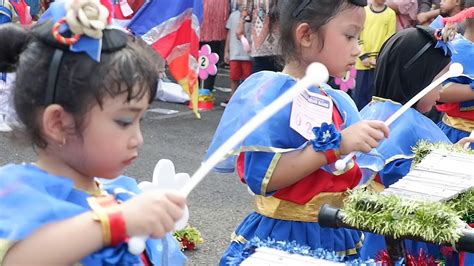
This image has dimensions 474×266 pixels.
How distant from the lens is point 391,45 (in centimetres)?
290

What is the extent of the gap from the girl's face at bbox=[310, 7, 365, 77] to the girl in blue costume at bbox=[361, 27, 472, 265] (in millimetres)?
489

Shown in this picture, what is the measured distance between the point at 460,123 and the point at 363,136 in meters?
1.86

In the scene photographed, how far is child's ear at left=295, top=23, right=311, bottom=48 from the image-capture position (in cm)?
233

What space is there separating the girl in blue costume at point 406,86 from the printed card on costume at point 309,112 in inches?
17.7

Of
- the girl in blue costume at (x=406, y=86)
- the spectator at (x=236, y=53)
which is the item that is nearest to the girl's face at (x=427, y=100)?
the girl in blue costume at (x=406, y=86)

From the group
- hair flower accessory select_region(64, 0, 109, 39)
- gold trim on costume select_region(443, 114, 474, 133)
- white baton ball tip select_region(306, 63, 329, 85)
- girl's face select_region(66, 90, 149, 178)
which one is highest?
hair flower accessory select_region(64, 0, 109, 39)

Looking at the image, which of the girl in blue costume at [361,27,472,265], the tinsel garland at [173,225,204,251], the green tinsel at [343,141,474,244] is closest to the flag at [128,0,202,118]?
the tinsel garland at [173,225,204,251]

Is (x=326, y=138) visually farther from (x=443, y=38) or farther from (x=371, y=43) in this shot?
(x=371, y=43)

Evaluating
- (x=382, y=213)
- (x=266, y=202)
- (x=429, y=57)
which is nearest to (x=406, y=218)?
(x=382, y=213)

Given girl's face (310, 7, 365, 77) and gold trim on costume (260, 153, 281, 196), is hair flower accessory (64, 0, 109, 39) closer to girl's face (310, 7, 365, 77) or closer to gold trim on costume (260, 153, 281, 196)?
gold trim on costume (260, 153, 281, 196)

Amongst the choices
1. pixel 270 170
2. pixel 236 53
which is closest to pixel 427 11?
pixel 236 53

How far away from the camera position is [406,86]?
9.30 feet

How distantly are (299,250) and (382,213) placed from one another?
0.22 metres

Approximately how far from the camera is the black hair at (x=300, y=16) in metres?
2.31
